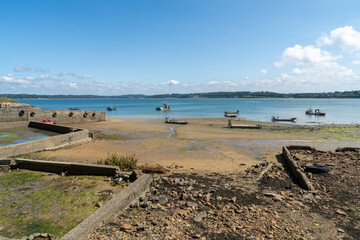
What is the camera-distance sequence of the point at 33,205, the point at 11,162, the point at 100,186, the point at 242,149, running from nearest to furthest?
the point at 33,205 < the point at 100,186 < the point at 11,162 < the point at 242,149

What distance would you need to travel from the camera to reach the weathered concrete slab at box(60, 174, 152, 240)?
15.7ft

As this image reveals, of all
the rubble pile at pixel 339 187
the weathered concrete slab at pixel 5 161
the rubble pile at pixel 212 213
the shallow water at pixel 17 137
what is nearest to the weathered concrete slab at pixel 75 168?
the weathered concrete slab at pixel 5 161

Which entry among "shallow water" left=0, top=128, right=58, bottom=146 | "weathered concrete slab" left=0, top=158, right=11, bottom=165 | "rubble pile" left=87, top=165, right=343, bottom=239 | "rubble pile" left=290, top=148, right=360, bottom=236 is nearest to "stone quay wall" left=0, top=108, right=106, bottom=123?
"shallow water" left=0, top=128, right=58, bottom=146

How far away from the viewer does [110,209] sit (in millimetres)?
5742

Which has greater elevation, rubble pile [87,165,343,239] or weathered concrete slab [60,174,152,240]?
weathered concrete slab [60,174,152,240]

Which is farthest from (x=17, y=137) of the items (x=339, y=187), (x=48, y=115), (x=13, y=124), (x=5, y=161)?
(x=339, y=187)

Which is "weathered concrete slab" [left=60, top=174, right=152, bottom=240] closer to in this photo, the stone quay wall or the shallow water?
the shallow water

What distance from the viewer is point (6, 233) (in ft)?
16.9

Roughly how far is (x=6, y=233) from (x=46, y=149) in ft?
35.4

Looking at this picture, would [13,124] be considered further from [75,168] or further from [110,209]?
[110,209]

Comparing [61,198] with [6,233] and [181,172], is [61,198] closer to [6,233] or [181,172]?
[6,233]

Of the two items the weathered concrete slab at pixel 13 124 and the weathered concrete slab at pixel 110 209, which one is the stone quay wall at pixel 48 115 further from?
the weathered concrete slab at pixel 110 209

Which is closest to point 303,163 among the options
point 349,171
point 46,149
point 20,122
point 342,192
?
point 349,171

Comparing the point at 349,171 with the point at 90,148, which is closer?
the point at 349,171
